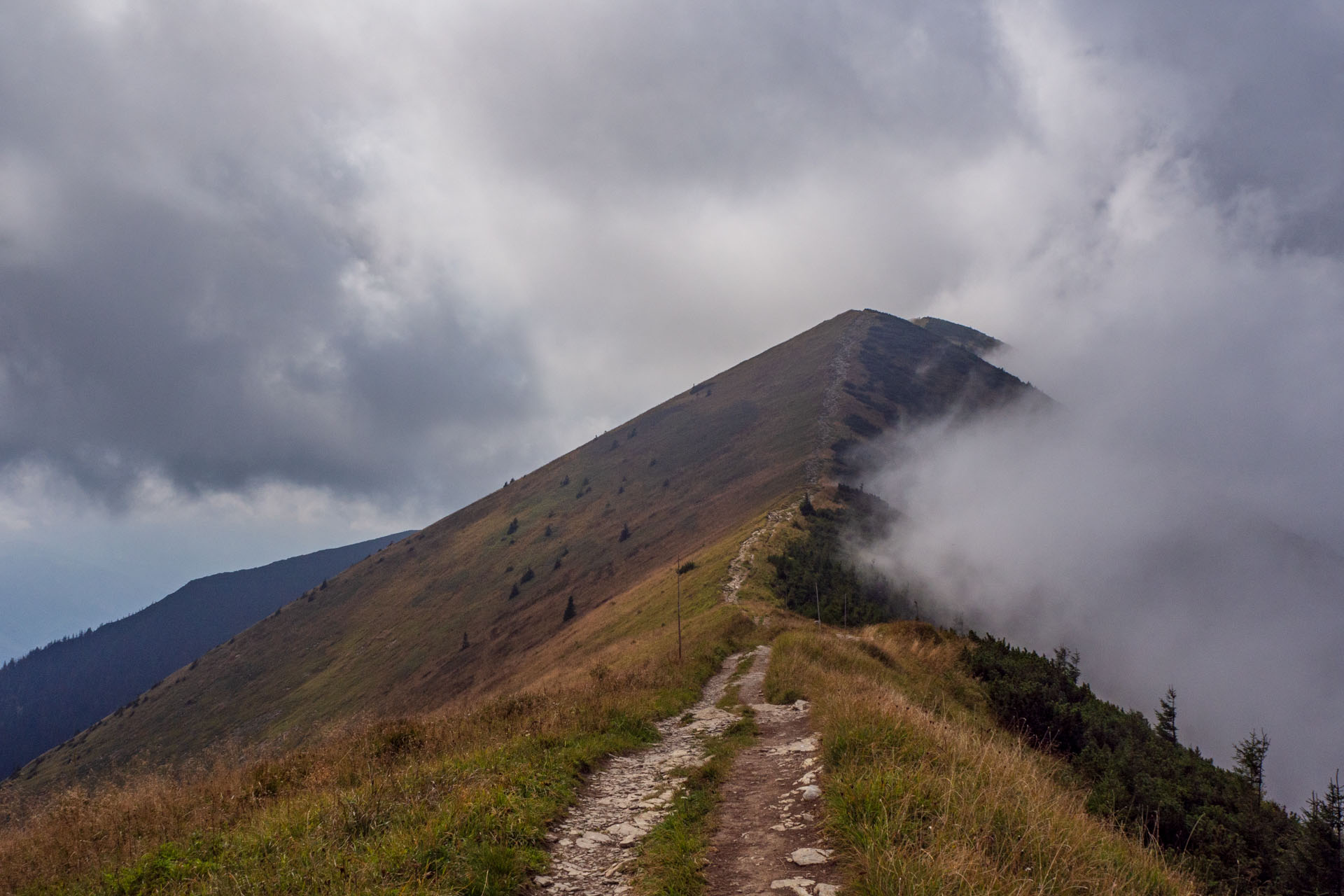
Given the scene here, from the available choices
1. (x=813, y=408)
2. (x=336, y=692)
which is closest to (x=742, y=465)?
(x=813, y=408)

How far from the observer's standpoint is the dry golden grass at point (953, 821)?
493cm

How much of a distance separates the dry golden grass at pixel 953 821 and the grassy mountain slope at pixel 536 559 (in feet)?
131

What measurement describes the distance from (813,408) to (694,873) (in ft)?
349

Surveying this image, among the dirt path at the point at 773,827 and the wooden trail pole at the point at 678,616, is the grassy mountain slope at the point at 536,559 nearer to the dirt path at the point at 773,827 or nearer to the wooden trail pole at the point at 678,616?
the wooden trail pole at the point at 678,616

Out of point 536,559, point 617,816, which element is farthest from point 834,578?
point 536,559

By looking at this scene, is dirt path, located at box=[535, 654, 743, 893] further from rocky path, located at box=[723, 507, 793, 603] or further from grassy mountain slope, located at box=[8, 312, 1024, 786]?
grassy mountain slope, located at box=[8, 312, 1024, 786]

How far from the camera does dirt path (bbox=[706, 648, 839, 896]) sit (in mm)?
5738

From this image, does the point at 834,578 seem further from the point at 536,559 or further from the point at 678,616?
the point at 536,559

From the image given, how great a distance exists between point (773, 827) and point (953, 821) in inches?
88.2

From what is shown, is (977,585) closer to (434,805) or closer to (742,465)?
(742,465)

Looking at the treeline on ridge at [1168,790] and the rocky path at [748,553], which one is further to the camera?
the rocky path at [748,553]

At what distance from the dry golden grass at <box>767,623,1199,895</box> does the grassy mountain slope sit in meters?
40.1

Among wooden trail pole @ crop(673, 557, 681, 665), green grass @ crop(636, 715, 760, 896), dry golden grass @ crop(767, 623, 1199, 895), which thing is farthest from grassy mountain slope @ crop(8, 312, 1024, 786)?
dry golden grass @ crop(767, 623, 1199, 895)

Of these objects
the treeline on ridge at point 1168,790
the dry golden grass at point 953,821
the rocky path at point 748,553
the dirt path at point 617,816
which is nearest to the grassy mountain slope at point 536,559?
the rocky path at point 748,553
